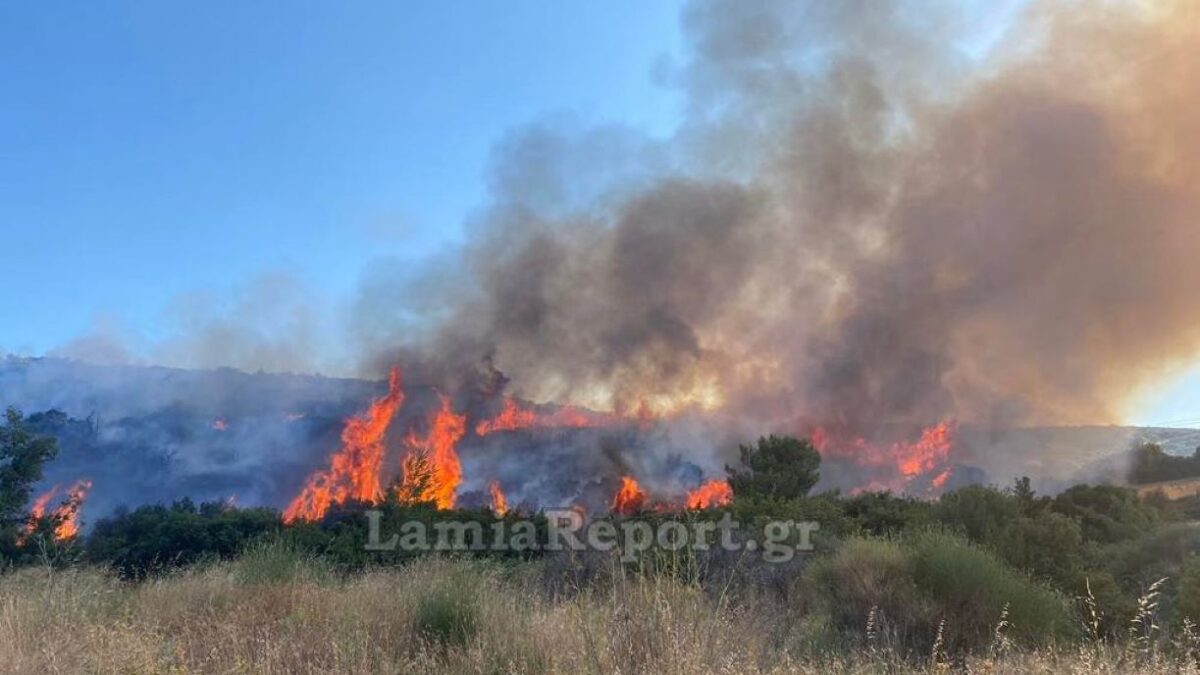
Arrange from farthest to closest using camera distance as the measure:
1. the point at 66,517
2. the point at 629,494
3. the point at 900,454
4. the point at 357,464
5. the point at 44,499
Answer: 1. the point at 900,454
2. the point at 357,464
3. the point at 629,494
4. the point at 44,499
5. the point at 66,517

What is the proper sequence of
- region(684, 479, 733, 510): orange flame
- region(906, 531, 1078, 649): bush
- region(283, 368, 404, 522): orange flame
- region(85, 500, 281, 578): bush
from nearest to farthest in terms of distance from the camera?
region(906, 531, 1078, 649): bush
region(85, 500, 281, 578): bush
region(684, 479, 733, 510): orange flame
region(283, 368, 404, 522): orange flame

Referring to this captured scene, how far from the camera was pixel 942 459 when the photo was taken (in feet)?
137

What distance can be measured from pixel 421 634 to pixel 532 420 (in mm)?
39186

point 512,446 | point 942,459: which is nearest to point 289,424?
point 512,446

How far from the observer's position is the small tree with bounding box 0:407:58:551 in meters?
15.7

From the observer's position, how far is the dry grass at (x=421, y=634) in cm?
534

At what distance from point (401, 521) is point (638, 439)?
27135 millimetres

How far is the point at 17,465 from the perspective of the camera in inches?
628

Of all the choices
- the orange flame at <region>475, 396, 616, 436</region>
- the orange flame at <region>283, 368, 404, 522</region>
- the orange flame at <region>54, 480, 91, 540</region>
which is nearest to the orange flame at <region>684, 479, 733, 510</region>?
the orange flame at <region>475, 396, 616, 436</region>

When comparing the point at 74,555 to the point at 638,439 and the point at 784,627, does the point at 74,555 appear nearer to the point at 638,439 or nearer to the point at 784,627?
the point at 784,627

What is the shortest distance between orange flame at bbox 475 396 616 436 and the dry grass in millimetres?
34582

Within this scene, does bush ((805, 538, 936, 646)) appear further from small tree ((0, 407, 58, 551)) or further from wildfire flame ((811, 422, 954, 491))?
wildfire flame ((811, 422, 954, 491))

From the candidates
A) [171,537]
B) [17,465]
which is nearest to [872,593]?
[171,537]

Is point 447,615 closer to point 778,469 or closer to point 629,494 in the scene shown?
point 778,469
